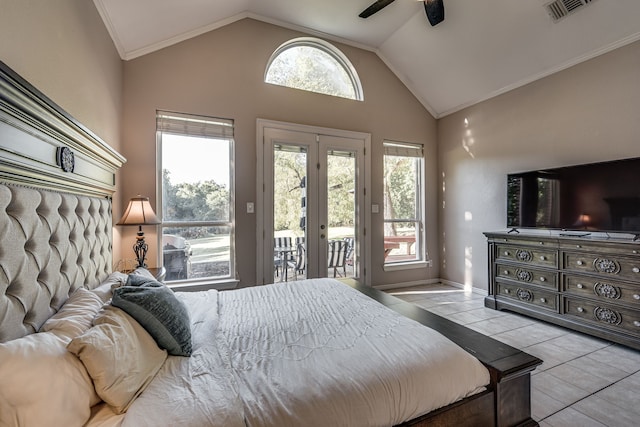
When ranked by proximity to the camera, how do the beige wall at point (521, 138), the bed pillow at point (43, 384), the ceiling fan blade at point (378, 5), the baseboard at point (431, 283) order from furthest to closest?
1. the baseboard at point (431, 283)
2. the beige wall at point (521, 138)
3. the ceiling fan blade at point (378, 5)
4. the bed pillow at point (43, 384)

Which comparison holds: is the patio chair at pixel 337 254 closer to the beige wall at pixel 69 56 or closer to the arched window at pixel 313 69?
the arched window at pixel 313 69

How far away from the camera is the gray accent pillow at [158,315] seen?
129 cm

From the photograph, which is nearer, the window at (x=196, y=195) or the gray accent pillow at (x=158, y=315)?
the gray accent pillow at (x=158, y=315)

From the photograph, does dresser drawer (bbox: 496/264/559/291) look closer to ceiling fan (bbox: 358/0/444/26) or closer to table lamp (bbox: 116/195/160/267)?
ceiling fan (bbox: 358/0/444/26)

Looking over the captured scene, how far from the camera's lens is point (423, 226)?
4836 millimetres

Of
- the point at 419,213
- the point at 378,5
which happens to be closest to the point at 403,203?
the point at 419,213

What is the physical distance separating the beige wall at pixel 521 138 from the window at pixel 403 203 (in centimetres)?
41

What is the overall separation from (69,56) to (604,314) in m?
4.72

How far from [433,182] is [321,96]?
238 cm

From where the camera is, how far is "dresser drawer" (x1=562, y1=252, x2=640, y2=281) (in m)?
2.52

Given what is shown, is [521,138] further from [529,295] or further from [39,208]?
[39,208]

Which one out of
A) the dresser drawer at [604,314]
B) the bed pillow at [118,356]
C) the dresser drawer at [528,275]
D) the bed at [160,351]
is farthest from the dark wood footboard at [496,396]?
the dresser drawer at [528,275]

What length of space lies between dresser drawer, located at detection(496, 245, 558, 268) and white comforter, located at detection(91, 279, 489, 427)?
7.73 feet

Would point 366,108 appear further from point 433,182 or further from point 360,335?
point 360,335
